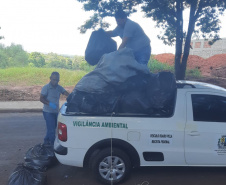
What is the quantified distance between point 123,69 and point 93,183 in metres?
1.88

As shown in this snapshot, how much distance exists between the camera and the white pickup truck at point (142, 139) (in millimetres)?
3678

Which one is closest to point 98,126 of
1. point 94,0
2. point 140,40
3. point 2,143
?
point 140,40

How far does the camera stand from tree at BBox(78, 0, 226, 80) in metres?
9.98

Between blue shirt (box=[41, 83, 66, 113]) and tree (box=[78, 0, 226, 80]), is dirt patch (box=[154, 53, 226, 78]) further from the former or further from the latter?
blue shirt (box=[41, 83, 66, 113])

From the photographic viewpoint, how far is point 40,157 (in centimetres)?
423

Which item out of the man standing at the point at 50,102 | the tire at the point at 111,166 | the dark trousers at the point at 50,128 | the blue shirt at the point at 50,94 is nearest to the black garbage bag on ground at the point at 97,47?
the man standing at the point at 50,102

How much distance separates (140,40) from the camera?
4883mm

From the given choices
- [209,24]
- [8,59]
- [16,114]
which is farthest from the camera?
[8,59]

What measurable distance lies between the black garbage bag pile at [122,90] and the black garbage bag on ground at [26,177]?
41.0 inches

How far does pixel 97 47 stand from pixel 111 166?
94.6 inches

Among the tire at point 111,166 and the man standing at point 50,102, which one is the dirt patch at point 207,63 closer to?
the man standing at point 50,102

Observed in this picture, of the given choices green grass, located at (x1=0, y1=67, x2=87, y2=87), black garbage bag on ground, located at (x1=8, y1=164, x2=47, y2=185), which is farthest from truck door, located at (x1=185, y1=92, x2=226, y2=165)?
green grass, located at (x1=0, y1=67, x2=87, y2=87)

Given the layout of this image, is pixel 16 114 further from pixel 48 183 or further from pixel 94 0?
pixel 48 183

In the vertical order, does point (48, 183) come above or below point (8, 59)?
below
